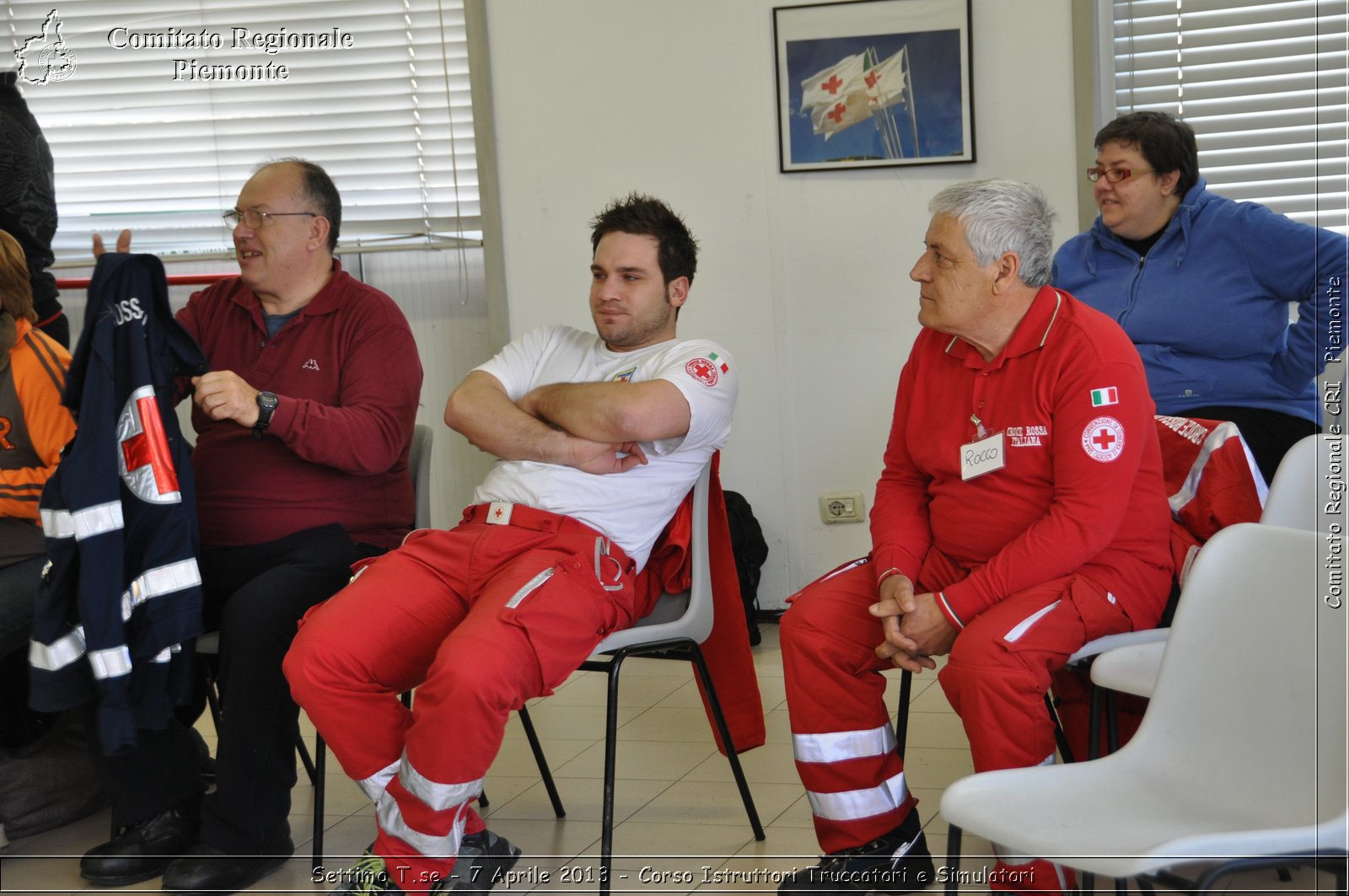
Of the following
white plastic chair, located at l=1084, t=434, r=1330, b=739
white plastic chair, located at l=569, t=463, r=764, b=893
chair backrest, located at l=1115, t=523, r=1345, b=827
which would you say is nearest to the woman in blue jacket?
white plastic chair, located at l=1084, t=434, r=1330, b=739

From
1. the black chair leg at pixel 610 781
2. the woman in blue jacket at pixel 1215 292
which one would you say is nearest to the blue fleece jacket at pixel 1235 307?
the woman in blue jacket at pixel 1215 292

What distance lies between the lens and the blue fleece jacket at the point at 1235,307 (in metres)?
2.77

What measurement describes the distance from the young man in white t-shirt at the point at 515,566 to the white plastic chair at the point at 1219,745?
787mm

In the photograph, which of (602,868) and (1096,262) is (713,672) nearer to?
(602,868)

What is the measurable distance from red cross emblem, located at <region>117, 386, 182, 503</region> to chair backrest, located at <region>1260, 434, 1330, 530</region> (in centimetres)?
193

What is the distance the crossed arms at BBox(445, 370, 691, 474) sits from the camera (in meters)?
2.23

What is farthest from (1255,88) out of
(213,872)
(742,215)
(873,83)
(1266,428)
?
(213,872)

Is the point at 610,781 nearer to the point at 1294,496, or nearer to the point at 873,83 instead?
the point at 1294,496

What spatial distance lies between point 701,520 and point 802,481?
5.75ft

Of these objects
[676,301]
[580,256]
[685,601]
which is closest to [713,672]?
[685,601]

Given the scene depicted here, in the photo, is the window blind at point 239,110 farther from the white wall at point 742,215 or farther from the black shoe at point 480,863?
the black shoe at point 480,863

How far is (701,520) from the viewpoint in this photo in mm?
2297

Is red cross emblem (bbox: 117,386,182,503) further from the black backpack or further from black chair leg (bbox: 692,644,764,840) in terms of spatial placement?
the black backpack

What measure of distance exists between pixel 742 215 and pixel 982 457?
2043mm
